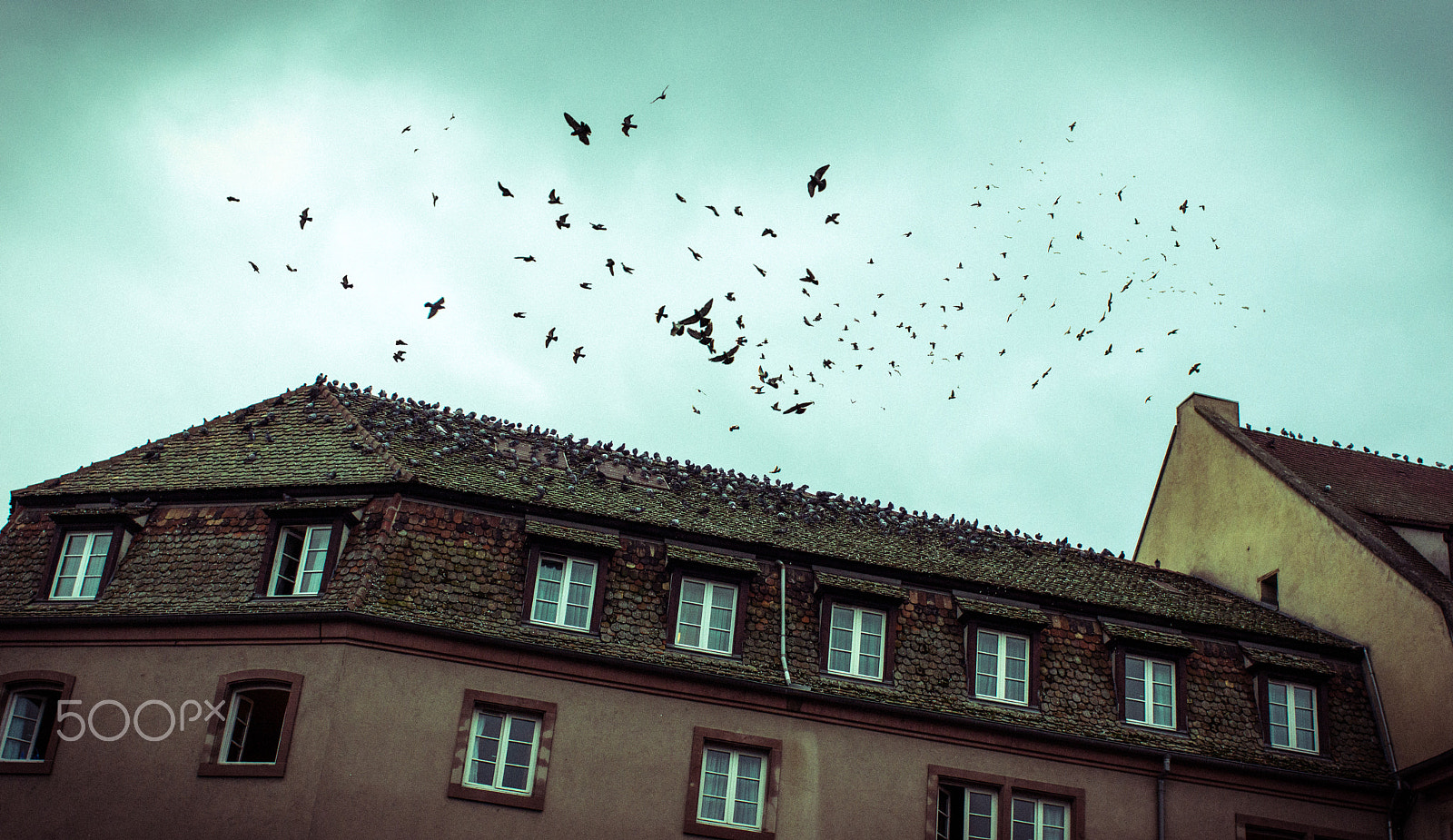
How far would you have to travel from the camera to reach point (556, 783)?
25.2m

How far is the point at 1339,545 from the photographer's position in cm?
3216

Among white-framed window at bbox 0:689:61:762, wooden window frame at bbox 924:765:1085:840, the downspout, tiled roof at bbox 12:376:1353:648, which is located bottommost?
white-framed window at bbox 0:689:61:762

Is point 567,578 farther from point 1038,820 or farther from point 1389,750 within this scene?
point 1389,750

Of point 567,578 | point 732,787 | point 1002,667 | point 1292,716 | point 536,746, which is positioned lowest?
point 732,787

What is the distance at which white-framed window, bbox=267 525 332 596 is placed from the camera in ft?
87.0

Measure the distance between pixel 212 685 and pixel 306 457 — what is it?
18.9 ft

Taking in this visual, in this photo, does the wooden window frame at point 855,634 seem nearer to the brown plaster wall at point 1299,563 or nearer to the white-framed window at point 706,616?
the white-framed window at point 706,616

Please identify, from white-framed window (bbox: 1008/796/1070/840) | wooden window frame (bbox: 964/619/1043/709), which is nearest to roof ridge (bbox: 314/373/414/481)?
wooden window frame (bbox: 964/619/1043/709)

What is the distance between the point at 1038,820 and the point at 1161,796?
2606mm

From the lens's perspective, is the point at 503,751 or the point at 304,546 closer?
the point at 503,751

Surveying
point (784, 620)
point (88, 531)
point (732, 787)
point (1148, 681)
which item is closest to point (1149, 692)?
point (1148, 681)

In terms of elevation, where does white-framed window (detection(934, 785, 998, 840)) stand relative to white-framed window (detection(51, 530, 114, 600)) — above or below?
below

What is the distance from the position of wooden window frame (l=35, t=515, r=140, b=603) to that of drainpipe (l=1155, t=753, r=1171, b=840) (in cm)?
2133

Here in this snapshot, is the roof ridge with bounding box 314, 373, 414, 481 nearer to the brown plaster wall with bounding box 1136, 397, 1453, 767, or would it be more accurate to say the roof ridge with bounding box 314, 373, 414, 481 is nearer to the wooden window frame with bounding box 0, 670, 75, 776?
the wooden window frame with bounding box 0, 670, 75, 776
